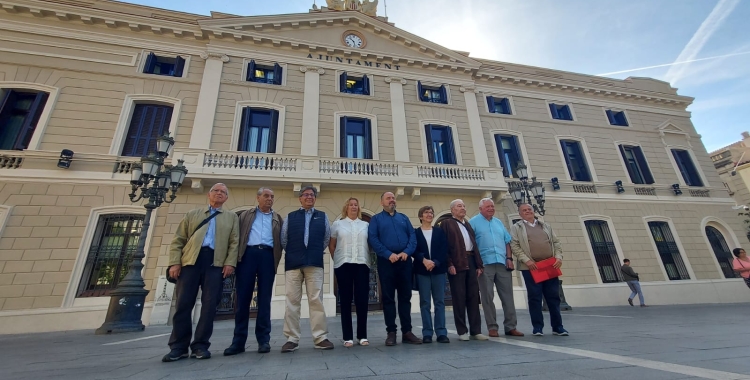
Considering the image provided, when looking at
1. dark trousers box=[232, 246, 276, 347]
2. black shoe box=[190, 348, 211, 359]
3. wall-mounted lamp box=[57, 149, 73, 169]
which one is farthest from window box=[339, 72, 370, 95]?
black shoe box=[190, 348, 211, 359]

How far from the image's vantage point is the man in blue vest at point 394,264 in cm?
369

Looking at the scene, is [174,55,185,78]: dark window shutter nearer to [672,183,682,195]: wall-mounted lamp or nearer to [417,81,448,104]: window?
[417,81,448,104]: window

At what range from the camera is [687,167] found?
51.4 ft

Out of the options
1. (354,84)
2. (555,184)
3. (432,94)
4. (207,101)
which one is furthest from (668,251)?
(207,101)

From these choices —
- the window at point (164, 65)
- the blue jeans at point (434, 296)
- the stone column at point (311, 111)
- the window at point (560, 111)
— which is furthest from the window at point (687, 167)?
the window at point (164, 65)

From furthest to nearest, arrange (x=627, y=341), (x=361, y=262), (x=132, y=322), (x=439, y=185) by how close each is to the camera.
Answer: (x=439, y=185), (x=132, y=322), (x=361, y=262), (x=627, y=341)

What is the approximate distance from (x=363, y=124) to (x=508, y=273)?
9.44 meters

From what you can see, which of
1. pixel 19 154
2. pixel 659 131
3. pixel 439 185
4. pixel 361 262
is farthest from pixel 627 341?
pixel 659 131

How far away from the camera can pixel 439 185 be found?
1113cm

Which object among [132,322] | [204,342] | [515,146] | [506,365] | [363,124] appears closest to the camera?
[506,365]

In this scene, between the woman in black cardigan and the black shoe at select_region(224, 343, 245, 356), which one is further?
the woman in black cardigan

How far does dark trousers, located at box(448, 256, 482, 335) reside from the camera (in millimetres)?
3887

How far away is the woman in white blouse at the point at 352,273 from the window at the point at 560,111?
49.6 ft

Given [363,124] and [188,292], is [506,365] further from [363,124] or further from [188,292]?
[363,124]
